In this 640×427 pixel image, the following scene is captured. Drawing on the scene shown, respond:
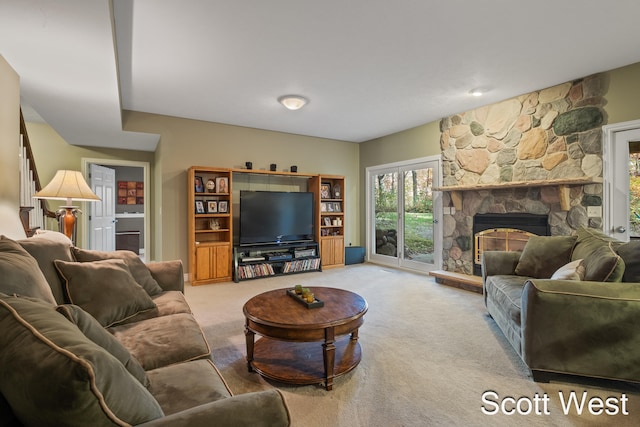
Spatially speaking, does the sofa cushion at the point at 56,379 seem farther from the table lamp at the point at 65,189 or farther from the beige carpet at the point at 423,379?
the table lamp at the point at 65,189

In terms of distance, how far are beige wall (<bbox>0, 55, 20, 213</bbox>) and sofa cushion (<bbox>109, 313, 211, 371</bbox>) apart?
1743 mm

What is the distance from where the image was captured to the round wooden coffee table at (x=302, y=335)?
6.21ft

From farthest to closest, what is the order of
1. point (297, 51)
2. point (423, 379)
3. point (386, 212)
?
1. point (386, 212)
2. point (297, 51)
3. point (423, 379)

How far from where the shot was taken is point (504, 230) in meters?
4.20

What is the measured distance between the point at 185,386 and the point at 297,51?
2.69 m

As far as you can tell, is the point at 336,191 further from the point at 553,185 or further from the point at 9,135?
the point at 9,135

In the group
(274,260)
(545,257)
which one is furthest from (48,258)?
(545,257)

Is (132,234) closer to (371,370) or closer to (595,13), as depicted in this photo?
(371,370)

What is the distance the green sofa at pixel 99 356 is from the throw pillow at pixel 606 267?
2276mm

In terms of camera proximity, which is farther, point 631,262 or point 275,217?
point 275,217

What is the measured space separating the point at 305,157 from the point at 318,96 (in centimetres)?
203

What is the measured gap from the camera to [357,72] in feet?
10.8

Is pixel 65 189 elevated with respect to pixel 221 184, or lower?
lower

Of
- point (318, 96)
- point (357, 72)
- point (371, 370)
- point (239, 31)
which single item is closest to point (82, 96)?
point (239, 31)
